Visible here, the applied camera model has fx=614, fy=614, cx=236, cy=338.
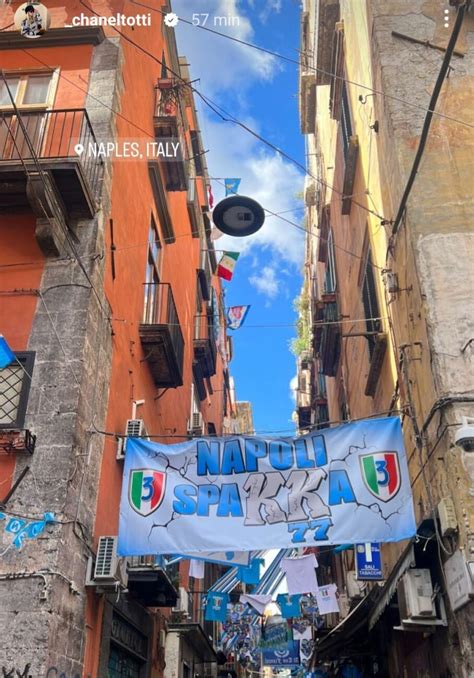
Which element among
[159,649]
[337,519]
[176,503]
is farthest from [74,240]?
[159,649]

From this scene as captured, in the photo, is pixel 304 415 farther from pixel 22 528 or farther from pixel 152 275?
pixel 22 528

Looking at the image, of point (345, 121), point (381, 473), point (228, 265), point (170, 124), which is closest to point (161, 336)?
point (170, 124)

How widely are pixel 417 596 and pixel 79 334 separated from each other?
515 centimetres

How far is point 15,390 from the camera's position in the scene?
7941 millimetres

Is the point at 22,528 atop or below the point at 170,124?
→ below

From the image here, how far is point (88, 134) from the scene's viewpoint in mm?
9523

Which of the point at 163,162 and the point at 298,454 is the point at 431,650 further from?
the point at 163,162

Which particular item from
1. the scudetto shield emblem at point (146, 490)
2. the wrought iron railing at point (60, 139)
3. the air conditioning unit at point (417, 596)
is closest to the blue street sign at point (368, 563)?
the air conditioning unit at point (417, 596)

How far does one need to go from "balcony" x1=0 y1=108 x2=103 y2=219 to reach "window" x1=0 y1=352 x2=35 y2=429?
2.01 m

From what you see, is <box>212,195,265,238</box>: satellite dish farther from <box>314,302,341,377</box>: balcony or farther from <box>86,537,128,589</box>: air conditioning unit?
<box>314,302,341,377</box>: balcony

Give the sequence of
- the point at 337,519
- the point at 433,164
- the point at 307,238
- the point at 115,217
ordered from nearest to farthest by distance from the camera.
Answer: the point at 337,519 < the point at 433,164 < the point at 115,217 < the point at 307,238

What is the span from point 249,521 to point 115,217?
5.73 m

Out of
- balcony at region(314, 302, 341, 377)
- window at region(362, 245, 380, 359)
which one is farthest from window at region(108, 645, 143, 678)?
→ balcony at region(314, 302, 341, 377)

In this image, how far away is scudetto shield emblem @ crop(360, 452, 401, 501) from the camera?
6891 mm
